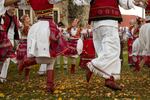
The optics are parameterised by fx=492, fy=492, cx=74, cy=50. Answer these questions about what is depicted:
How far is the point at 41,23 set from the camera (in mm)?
7477

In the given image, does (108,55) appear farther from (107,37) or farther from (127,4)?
(127,4)

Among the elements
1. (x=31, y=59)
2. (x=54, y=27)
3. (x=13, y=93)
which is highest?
(x=54, y=27)

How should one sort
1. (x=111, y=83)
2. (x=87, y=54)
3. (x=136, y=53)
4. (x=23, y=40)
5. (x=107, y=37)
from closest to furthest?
(x=111, y=83) < (x=107, y=37) < (x=23, y=40) < (x=87, y=54) < (x=136, y=53)

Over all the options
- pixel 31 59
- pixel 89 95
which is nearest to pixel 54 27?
pixel 31 59

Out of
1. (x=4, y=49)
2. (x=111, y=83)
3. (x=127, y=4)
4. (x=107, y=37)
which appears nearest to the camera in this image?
(x=111, y=83)

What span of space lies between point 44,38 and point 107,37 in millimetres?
945

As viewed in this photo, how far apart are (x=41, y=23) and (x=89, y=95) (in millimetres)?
1319

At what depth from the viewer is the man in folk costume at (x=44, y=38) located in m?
7.38

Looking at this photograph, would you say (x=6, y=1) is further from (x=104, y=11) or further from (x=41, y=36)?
(x=104, y=11)

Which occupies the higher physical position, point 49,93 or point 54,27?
point 54,27

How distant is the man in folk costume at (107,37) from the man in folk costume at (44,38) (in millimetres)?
523

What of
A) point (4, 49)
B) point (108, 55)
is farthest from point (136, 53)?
point (108, 55)

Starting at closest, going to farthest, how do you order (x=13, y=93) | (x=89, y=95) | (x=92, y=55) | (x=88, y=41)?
(x=89, y=95) → (x=13, y=93) → (x=92, y=55) → (x=88, y=41)

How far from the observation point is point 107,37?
7371mm
